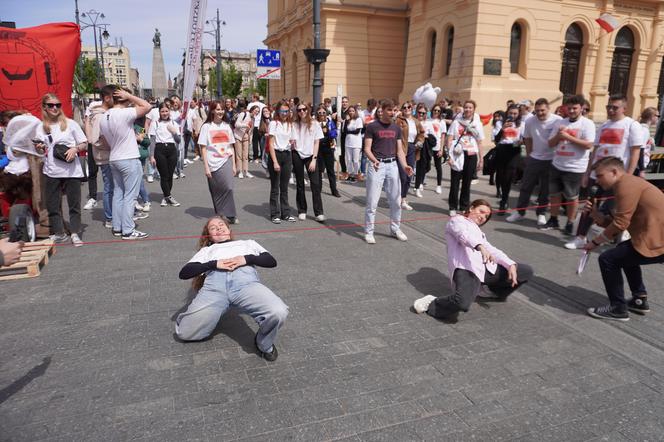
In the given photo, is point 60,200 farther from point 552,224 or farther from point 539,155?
point 552,224

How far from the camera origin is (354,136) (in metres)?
11.2

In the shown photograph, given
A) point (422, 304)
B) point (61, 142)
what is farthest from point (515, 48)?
point (61, 142)

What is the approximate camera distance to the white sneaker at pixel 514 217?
25.8ft

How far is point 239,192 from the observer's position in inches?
406

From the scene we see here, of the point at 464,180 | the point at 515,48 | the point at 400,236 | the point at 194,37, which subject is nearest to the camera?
the point at 400,236

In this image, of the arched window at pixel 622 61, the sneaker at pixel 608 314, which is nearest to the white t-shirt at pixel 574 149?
the sneaker at pixel 608 314

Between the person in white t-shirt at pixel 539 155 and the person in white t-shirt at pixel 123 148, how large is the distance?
5.93m

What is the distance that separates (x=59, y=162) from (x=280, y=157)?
325 centimetres

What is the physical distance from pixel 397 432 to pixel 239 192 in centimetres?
825

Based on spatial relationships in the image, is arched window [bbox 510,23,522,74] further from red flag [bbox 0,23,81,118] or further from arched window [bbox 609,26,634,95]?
red flag [bbox 0,23,81,118]

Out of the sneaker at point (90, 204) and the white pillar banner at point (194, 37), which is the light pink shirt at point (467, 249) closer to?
the white pillar banner at point (194, 37)

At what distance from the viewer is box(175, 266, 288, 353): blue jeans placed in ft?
11.2

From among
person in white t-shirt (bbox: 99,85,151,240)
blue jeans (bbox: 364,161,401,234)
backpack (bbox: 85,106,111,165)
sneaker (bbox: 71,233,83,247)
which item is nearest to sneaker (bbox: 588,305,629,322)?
blue jeans (bbox: 364,161,401,234)

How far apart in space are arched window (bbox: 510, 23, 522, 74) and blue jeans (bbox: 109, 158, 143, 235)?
17.0m
